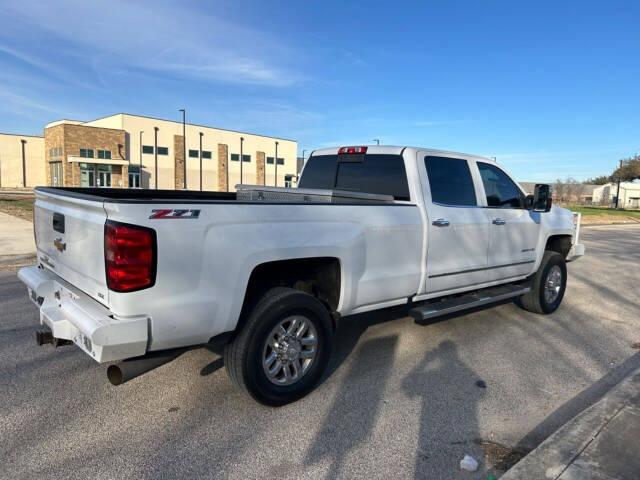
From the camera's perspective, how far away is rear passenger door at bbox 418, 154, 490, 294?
4.57 m

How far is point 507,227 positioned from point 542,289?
1.32m

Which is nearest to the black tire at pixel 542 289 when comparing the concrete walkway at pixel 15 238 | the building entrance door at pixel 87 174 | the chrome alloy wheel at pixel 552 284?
the chrome alloy wheel at pixel 552 284

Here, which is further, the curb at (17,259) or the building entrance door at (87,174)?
the building entrance door at (87,174)

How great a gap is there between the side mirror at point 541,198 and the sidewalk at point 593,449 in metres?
2.77

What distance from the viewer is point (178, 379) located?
3.96m

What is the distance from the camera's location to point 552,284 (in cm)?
644

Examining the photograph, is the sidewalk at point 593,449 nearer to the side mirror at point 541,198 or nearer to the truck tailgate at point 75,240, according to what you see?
the truck tailgate at point 75,240

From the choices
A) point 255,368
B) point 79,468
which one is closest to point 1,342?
point 79,468

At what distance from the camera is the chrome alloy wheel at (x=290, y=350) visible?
11.3 feet

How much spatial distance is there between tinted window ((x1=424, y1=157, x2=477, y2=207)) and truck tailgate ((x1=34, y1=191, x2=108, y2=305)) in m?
3.09

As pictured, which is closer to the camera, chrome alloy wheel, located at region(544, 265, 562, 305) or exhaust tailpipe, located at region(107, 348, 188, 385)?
exhaust tailpipe, located at region(107, 348, 188, 385)

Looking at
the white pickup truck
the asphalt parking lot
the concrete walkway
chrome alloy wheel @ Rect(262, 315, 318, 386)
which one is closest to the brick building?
the concrete walkway

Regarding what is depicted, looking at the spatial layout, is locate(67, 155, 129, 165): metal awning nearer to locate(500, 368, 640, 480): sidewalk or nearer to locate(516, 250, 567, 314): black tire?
locate(516, 250, 567, 314): black tire

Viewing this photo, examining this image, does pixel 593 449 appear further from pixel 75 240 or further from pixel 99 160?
pixel 99 160
